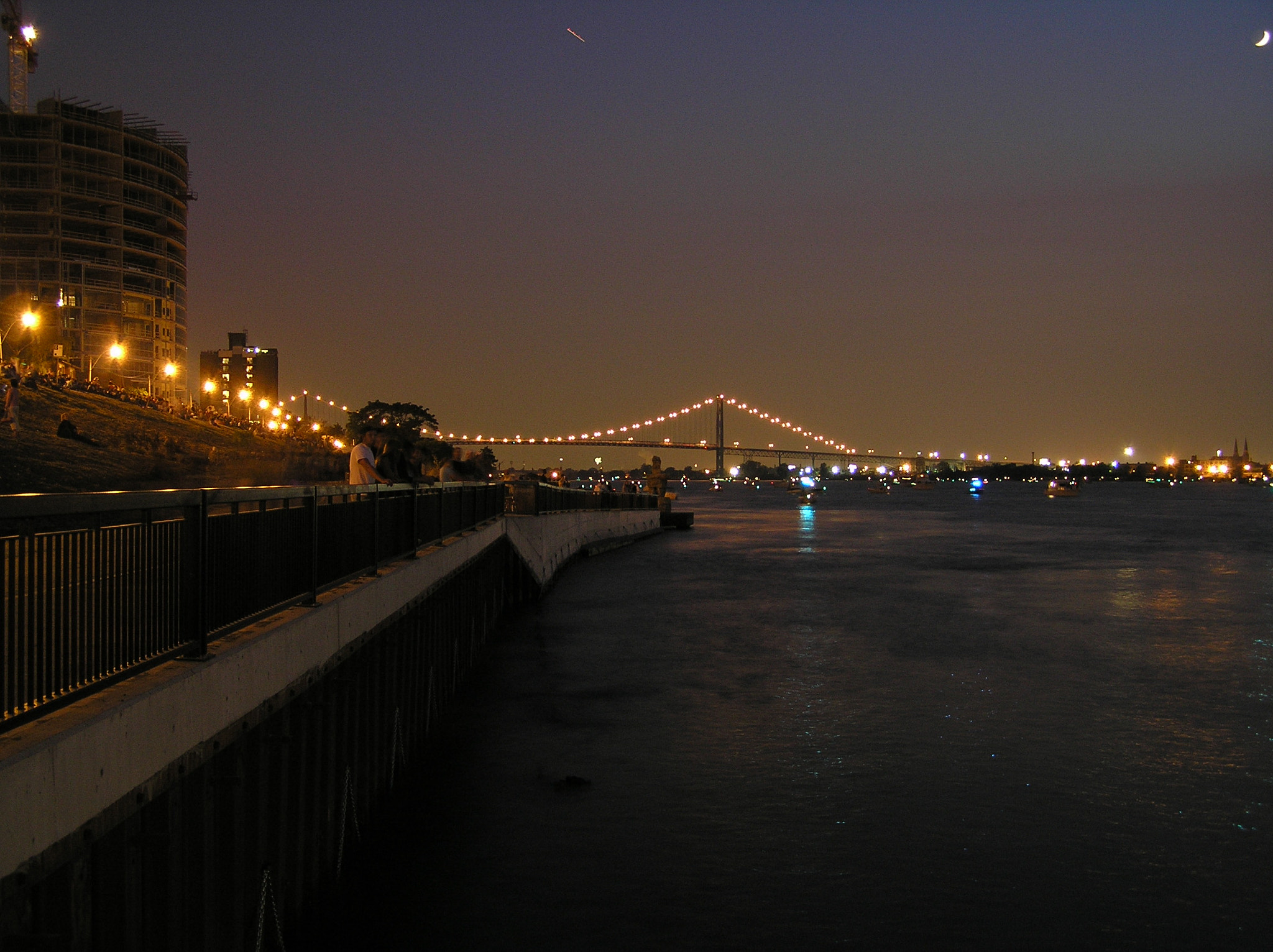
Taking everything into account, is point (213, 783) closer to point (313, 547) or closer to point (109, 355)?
point (313, 547)

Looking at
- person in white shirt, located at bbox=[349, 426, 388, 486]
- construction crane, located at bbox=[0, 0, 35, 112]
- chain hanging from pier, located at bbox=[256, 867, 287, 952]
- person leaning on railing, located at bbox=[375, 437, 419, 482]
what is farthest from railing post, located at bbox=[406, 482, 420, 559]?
construction crane, located at bbox=[0, 0, 35, 112]

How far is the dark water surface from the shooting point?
9383mm

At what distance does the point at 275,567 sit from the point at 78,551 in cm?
299

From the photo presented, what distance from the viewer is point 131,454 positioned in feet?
148

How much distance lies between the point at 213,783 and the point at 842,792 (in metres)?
7.88

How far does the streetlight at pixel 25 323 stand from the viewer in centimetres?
6400

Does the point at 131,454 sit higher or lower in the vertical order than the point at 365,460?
higher

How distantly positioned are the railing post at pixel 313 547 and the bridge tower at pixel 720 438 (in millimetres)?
164235

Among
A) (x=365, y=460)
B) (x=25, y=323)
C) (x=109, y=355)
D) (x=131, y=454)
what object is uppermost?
(x=109, y=355)

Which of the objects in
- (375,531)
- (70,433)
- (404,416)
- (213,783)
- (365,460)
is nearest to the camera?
(213,783)

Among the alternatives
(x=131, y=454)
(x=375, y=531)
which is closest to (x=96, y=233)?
(x=131, y=454)

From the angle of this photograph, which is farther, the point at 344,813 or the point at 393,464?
the point at 393,464

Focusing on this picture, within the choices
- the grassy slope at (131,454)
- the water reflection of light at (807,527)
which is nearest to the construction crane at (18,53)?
the grassy slope at (131,454)

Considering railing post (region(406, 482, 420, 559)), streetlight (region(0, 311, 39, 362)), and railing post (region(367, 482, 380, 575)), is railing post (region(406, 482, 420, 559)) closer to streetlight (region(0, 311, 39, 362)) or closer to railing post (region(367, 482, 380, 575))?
railing post (region(367, 482, 380, 575))
